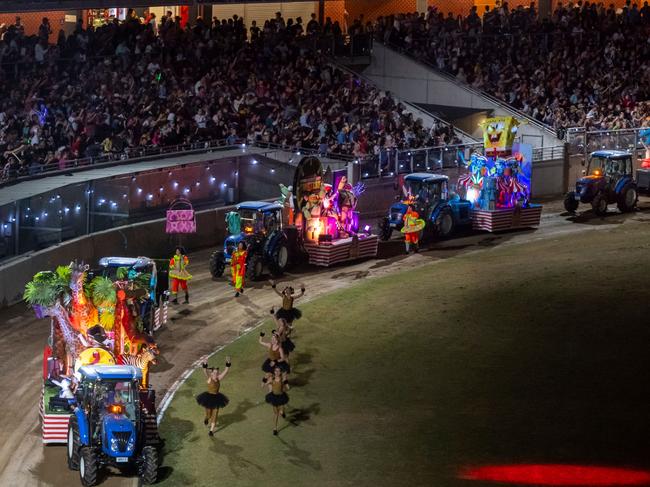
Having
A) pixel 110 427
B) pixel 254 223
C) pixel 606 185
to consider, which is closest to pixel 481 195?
pixel 606 185

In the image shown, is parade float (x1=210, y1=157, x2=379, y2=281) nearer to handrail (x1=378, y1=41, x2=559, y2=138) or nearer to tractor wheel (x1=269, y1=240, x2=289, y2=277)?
tractor wheel (x1=269, y1=240, x2=289, y2=277)

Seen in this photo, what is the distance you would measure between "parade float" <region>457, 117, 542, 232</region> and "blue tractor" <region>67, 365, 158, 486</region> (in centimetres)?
2411

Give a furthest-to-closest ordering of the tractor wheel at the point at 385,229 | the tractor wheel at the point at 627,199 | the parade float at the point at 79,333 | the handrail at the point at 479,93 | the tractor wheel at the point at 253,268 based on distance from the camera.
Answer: the handrail at the point at 479,93 < the tractor wheel at the point at 627,199 < the tractor wheel at the point at 385,229 < the tractor wheel at the point at 253,268 < the parade float at the point at 79,333

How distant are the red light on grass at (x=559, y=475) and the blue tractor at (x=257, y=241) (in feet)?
47.7

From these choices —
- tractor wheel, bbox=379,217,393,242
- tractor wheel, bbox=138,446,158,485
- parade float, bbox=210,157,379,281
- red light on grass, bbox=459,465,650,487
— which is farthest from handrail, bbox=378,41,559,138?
tractor wheel, bbox=138,446,158,485

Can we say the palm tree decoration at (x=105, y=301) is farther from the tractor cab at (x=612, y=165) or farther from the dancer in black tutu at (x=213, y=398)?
the tractor cab at (x=612, y=165)

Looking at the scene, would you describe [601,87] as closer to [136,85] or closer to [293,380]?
[136,85]

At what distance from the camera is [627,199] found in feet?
158

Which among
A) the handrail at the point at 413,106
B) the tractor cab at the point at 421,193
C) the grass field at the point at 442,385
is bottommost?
the grass field at the point at 442,385

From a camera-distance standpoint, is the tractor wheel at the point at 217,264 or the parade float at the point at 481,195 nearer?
the tractor wheel at the point at 217,264

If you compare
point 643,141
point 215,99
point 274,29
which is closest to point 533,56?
point 643,141

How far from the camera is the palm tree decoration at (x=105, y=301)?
2622 cm

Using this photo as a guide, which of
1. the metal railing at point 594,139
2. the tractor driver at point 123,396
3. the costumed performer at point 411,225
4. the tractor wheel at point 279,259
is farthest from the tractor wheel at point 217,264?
the metal railing at point 594,139

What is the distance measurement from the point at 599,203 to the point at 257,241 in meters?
15.9
